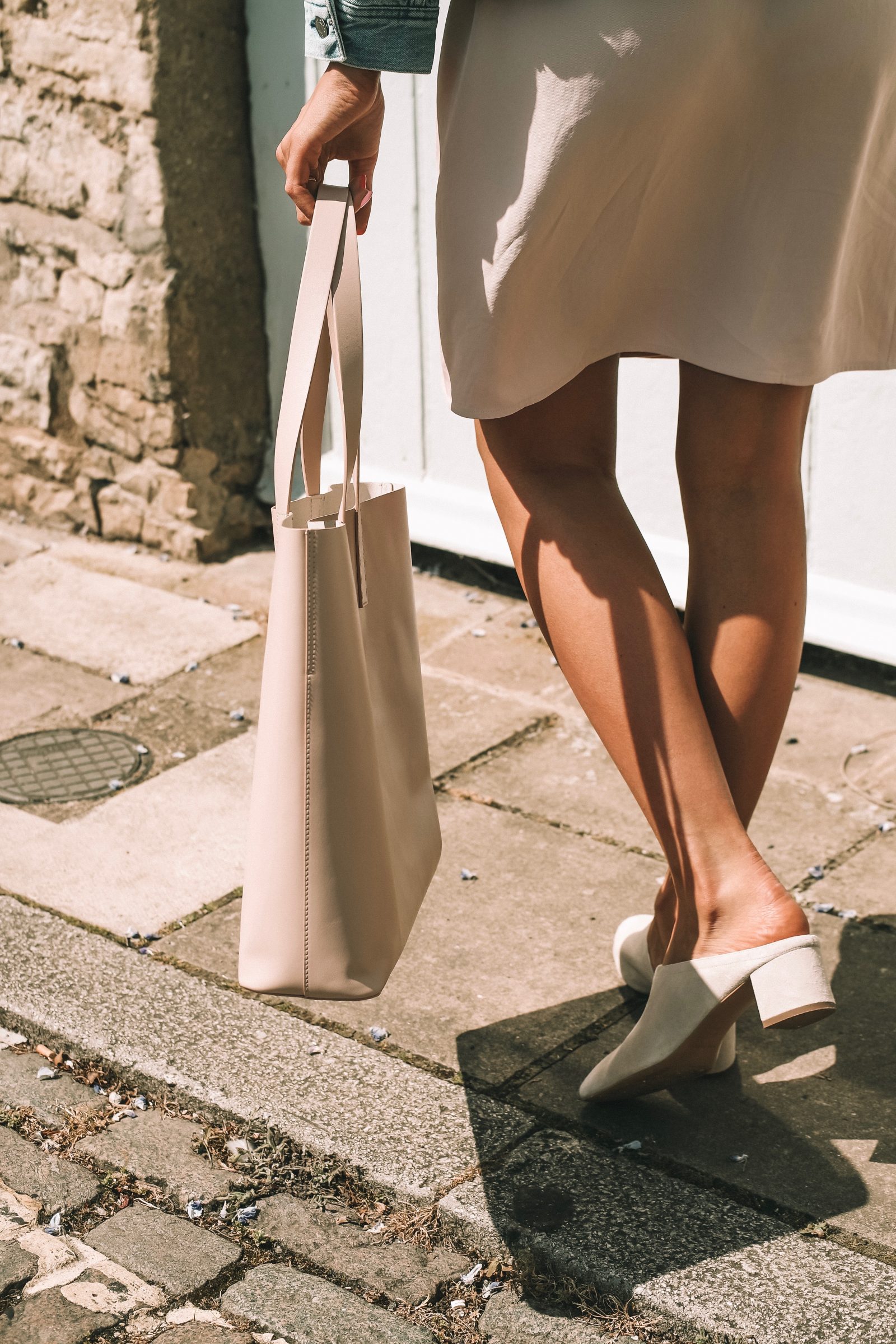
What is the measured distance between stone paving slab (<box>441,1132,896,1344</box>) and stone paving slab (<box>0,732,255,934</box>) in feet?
2.75

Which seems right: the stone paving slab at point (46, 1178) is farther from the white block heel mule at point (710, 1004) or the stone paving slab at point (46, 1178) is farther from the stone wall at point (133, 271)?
the stone wall at point (133, 271)

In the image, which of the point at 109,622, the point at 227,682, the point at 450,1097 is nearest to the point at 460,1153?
the point at 450,1097

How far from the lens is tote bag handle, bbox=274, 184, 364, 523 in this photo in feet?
5.54

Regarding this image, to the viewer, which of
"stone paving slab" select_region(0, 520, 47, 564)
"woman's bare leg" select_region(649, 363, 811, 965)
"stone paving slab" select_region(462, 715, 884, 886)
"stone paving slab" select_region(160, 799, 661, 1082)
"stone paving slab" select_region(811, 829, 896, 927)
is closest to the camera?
"woman's bare leg" select_region(649, 363, 811, 965)

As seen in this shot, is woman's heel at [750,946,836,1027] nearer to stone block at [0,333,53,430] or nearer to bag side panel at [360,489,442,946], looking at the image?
bag side panel at [360,489,442,946]

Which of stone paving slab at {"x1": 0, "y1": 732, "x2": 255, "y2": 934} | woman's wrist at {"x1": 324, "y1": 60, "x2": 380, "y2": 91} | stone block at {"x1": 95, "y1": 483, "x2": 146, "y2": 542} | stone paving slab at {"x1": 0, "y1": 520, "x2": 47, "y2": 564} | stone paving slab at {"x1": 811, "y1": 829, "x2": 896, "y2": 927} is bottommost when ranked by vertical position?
stone paving slab at {"x1": 0, "y1": 732, "x2": 255, "y2": 934}

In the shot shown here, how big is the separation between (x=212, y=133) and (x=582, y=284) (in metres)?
2.30

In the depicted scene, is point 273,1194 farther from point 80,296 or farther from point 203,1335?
point 80,296

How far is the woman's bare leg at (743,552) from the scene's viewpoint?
71.0 inches

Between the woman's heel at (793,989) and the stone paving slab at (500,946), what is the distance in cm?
51

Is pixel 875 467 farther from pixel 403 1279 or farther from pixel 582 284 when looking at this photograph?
pixel 403 1279

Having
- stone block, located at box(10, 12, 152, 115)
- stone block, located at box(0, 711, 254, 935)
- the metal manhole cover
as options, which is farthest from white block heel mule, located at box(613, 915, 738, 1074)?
stone block, located at box(10, 12, 152, 115)

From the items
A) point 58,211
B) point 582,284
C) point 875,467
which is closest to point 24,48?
point 58,211

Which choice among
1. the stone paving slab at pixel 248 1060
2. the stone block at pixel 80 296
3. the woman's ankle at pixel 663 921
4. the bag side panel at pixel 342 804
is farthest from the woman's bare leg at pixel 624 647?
the stone block at pixel 80 296
